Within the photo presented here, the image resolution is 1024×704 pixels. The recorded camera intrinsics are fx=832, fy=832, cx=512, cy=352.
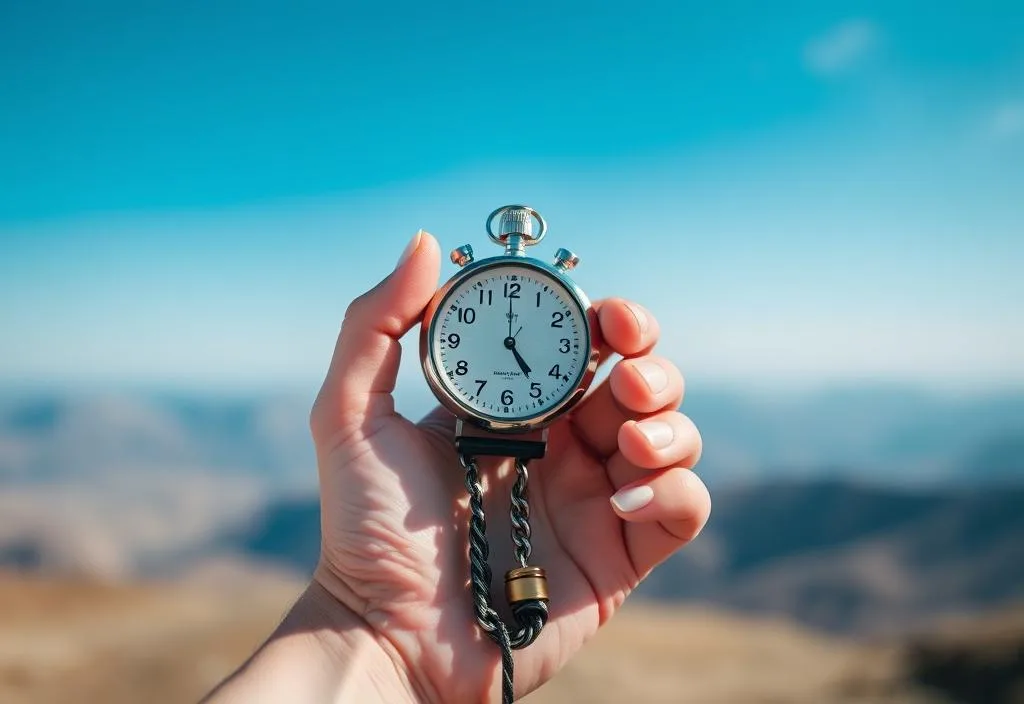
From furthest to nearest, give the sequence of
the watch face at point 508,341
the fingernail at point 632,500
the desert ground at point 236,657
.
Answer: the desert ground at point 236,657, the watch face at point 508,341, the fingernail at point 632,500

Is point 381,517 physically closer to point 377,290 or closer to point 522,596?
point 522,596

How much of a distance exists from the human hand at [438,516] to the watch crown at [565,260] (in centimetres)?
21

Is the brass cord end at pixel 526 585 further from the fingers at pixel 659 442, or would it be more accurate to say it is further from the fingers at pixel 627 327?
the fingers at pixel 627 327

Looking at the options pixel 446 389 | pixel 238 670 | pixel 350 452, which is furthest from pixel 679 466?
pixel 238 670

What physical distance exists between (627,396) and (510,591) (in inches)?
28.6

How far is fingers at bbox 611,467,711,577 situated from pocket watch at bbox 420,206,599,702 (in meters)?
0.41

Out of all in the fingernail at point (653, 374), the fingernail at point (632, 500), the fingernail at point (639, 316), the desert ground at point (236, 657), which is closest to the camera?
the fingernail at point (632, 500)

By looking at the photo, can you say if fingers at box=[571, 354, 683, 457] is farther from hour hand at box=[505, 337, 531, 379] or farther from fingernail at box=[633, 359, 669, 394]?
hour hand at box=[505, 337, 531, 379]

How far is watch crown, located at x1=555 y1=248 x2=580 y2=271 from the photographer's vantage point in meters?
2.94

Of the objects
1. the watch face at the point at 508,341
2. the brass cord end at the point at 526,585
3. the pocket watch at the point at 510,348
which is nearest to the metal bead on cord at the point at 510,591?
the brass cord end at the point at 526,585

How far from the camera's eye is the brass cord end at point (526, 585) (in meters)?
2.62

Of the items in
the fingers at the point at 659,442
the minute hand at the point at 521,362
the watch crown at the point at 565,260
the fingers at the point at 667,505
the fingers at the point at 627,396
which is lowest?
the fingers at the point at 667,505

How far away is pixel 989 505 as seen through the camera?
46094 millimetres

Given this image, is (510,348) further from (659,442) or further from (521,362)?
(659,442)
